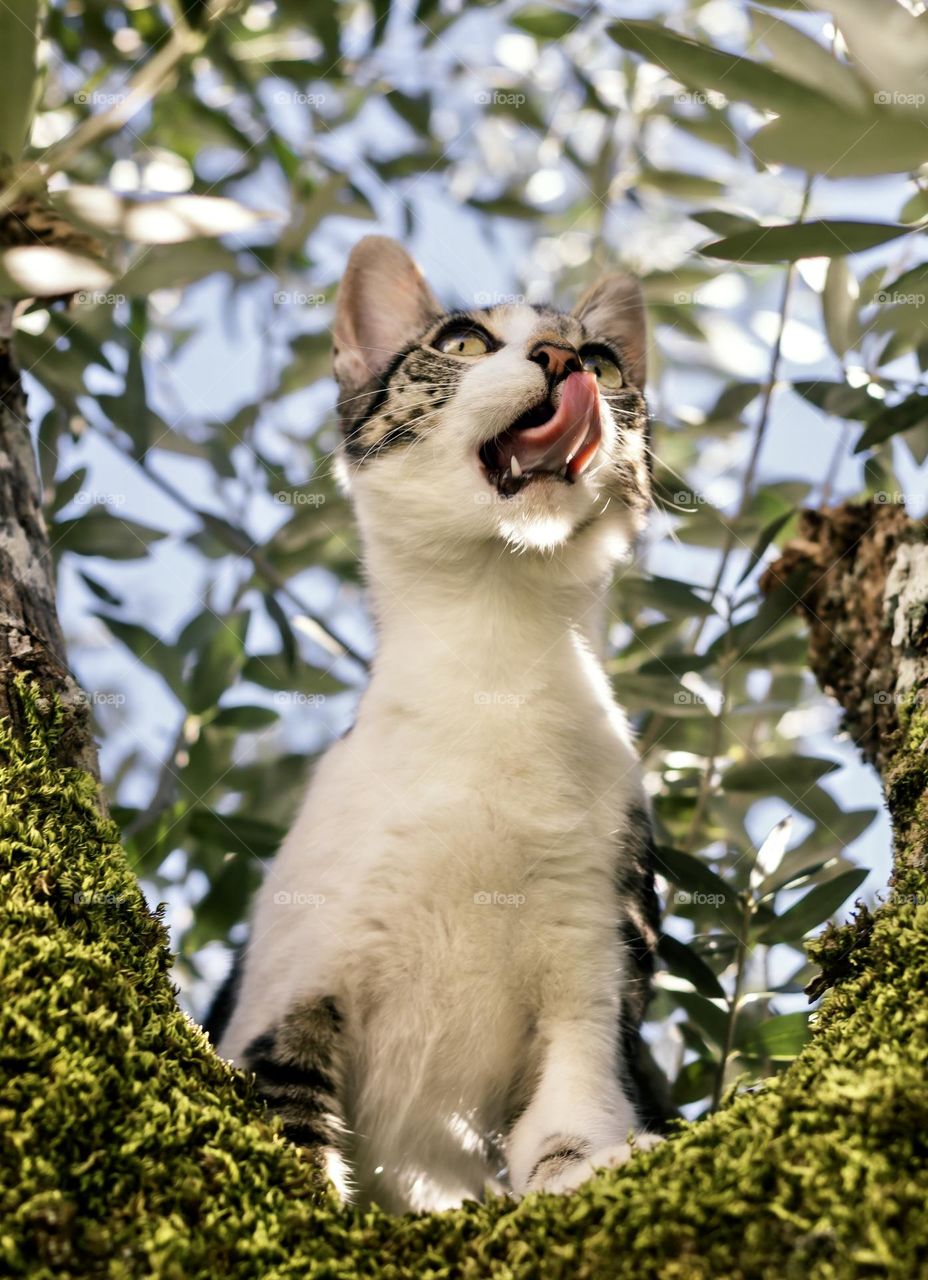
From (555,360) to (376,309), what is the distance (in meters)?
0.96

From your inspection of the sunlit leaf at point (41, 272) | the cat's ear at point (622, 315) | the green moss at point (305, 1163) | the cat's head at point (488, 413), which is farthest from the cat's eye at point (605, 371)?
the green moss at point (305, 1163)

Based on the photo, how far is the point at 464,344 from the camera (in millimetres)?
3223

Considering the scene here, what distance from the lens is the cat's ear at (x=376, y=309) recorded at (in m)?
3.42

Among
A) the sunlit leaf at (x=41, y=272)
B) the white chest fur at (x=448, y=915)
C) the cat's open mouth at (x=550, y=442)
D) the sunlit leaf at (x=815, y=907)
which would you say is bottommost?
the white chest fur at (x=448, y=915)

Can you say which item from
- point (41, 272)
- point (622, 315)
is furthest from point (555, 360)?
point (41, 272)

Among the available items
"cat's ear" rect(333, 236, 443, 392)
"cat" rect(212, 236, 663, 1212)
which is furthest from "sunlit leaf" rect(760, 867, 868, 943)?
"cat's ear" rect(333, 236, 443, 392)

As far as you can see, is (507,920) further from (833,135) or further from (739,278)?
(739,278)

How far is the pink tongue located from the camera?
2.68m

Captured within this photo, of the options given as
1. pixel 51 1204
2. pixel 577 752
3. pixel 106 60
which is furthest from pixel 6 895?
pixel 106 60

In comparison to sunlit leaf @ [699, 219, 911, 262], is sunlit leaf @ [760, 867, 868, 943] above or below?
below

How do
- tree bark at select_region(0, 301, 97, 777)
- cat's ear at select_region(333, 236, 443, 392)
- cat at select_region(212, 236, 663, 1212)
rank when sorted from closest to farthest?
tree bark at select_region(0, 301, 97, 777)
cat at select_region(212, 236, 663, 1212)
cat's ear at select_region(333, 236, 443, 392)

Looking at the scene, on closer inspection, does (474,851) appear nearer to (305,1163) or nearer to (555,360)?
(305,1163)

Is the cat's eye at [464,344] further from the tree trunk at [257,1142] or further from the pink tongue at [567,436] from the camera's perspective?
the tree trunk at [257,1142]

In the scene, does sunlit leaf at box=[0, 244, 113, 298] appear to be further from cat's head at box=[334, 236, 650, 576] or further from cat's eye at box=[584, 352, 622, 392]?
cat's eye at box=[584, 352, 622, 392]
